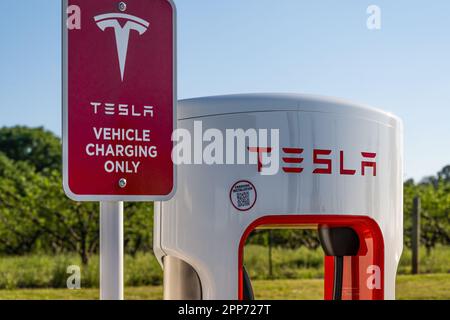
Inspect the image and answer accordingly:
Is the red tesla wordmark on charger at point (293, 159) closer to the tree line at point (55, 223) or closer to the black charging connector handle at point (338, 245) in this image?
the black charging connector handle at point (338, 245)

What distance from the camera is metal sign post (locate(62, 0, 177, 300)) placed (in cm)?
206

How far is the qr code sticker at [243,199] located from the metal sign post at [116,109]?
0.86 meters

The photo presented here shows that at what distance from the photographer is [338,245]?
370 cm

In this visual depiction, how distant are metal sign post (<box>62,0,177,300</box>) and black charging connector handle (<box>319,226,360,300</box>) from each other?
1710 millimetres

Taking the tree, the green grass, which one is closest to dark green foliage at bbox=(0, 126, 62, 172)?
the tree

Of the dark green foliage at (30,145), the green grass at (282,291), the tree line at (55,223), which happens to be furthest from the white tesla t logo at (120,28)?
the dark green foliage at (30,145)

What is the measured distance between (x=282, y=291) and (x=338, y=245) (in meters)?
6.22

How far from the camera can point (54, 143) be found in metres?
26.3

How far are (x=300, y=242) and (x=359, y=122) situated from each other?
9.89 metres

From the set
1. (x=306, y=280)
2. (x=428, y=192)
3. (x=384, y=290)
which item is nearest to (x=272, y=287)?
(x=306, y=280)

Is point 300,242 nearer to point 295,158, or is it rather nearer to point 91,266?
point 91,266

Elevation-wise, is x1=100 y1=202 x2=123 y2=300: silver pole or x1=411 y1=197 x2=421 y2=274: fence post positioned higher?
x1=100 y1=202 x2=123 y2=300: silver pole

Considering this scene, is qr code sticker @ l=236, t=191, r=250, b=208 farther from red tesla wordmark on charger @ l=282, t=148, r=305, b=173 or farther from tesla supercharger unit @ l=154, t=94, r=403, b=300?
red tesla wordmark on charger @ l=282, t=148, r=305, b=173

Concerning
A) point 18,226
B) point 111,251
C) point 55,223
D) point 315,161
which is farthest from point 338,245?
point 18,226
